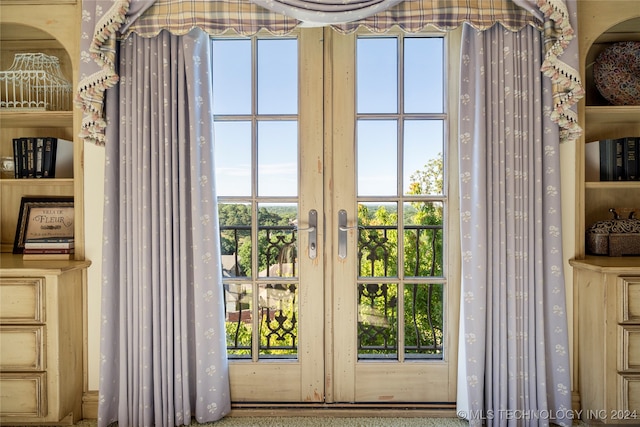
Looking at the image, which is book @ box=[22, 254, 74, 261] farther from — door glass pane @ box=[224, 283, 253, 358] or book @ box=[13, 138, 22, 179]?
door glass pane @ box=[224, 283, 253, 358]

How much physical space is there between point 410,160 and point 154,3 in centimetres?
150

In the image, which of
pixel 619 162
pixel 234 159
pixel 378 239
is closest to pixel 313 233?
pixel 378 239

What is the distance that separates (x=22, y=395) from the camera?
1891mm

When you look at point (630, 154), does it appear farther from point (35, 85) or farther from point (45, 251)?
point (35, 85)

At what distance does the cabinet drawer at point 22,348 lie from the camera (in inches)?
74.3

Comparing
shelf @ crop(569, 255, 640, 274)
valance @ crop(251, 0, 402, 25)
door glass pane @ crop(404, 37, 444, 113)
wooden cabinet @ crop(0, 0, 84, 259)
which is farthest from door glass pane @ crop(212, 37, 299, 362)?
shelf @ crop(569, 255, 640, 274)

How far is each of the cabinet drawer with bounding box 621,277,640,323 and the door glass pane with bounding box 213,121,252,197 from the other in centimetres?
184

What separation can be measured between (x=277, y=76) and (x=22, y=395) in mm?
1984

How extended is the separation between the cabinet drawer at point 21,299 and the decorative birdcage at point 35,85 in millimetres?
939

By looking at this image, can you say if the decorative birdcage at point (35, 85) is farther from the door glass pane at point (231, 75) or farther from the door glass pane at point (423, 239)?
the door glass pane at point (423, 239)

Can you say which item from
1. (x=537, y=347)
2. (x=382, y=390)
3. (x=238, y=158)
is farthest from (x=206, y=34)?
(x=537, y=347)

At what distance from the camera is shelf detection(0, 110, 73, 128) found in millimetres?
2088

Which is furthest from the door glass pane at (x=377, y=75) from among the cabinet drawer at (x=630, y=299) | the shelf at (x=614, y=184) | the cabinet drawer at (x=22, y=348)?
the cabinet drawer at (x=22, y=348)

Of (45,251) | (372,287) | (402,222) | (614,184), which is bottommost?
(372,287)
